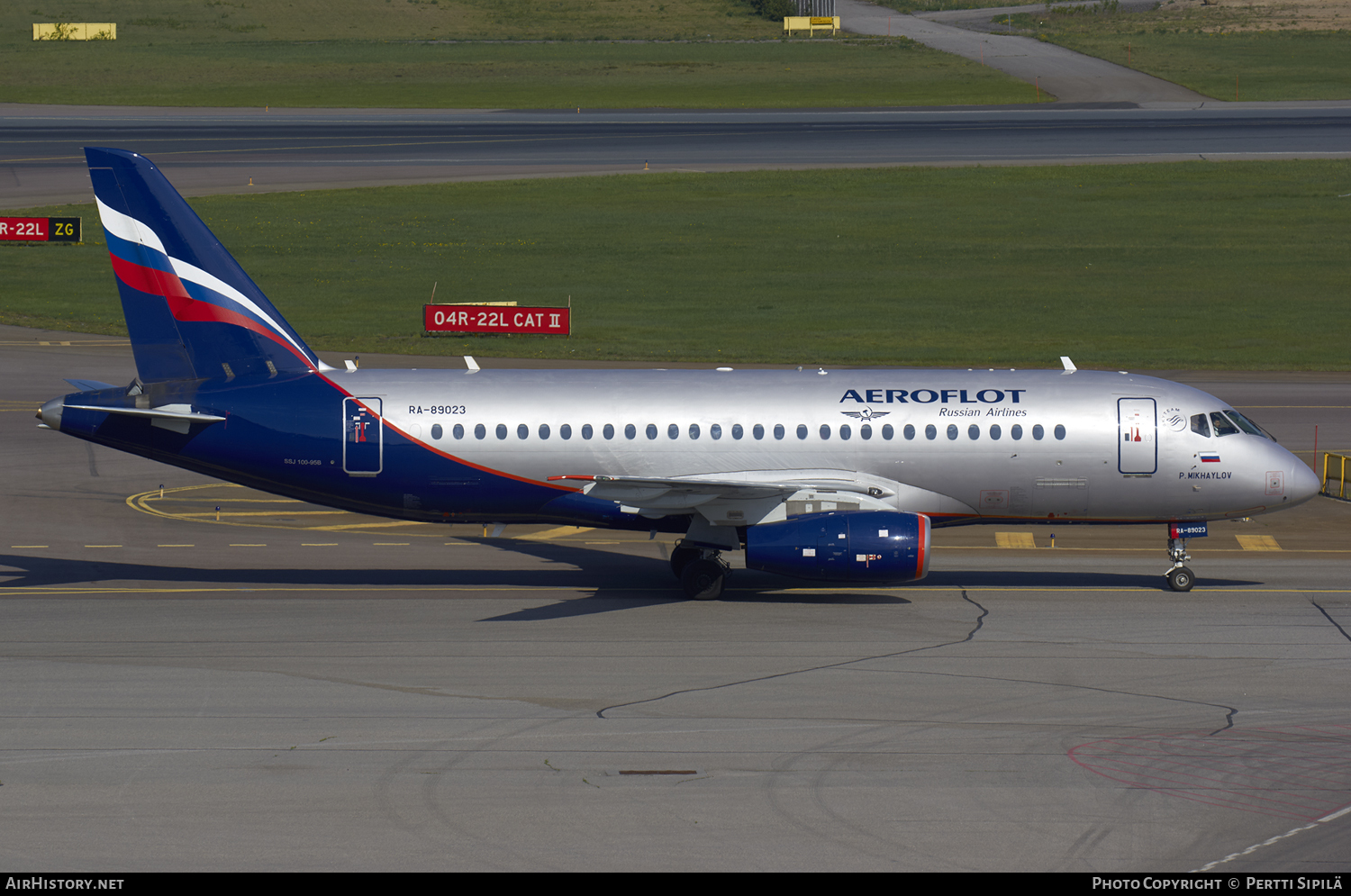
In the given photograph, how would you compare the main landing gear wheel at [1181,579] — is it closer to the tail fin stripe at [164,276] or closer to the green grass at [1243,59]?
the tail fin stripe at [164,276]

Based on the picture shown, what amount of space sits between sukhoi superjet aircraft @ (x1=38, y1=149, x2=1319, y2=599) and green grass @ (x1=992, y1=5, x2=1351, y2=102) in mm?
100518

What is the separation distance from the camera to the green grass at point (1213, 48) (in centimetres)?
12438

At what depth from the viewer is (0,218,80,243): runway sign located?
7856 cm

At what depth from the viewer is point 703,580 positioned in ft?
102

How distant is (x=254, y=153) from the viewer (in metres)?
99.4

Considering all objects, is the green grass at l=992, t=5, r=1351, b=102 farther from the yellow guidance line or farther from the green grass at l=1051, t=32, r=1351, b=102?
the yellow guidance line

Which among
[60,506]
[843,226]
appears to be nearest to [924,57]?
[843,226]

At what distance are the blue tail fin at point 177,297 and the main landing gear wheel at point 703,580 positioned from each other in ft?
32.3

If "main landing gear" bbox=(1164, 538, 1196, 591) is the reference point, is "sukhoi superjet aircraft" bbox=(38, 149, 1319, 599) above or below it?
above

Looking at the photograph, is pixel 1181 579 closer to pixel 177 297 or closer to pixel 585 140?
pixel 177 297

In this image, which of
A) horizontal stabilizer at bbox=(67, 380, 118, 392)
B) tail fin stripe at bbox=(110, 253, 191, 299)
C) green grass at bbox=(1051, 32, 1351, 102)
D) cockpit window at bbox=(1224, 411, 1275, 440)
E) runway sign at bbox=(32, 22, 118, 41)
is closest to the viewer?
tail fin stripe at bbox=(110, 253, 191, 299)

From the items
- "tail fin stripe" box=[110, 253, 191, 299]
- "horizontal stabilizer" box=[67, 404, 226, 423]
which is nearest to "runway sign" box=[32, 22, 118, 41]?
"tail fin stripe" box=[110, 253, 191, 299]
